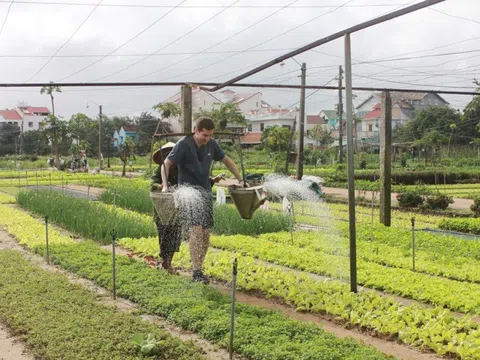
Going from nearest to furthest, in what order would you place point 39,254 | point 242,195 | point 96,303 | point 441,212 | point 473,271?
1. point 96,303
2. point 242,195
3. point 473,271
4. point 39,254
5. point 441,212

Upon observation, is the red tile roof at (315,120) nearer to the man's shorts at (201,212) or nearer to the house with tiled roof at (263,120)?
the house with tiled roof at (263,120)

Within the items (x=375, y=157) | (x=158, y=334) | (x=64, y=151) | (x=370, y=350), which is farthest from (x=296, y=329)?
(x=64, y=151)

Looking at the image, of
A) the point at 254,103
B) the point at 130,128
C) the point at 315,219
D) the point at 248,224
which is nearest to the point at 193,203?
the point at 248,224

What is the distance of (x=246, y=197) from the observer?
645 cm

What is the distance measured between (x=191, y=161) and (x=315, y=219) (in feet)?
26.4

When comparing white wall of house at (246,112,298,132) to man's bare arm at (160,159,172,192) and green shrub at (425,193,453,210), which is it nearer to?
green shrub at (425,193,453,210)

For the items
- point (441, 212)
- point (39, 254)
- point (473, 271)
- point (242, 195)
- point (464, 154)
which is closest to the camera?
point (242, 195)

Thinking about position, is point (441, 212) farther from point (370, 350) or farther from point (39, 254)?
point (370, 350)

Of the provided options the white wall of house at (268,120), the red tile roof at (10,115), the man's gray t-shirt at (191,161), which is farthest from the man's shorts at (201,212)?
the red tile roof at (10,115)

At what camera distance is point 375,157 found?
49.6 m

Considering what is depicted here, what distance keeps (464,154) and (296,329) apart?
41.4 meters

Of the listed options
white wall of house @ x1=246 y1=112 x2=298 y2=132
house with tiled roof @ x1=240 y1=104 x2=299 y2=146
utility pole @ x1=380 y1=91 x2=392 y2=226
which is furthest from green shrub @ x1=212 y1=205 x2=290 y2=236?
white wall of house @ x1=246 y1=112 x2=298 y2=132

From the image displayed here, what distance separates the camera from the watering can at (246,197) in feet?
21.1

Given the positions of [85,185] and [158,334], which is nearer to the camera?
[158,334]
